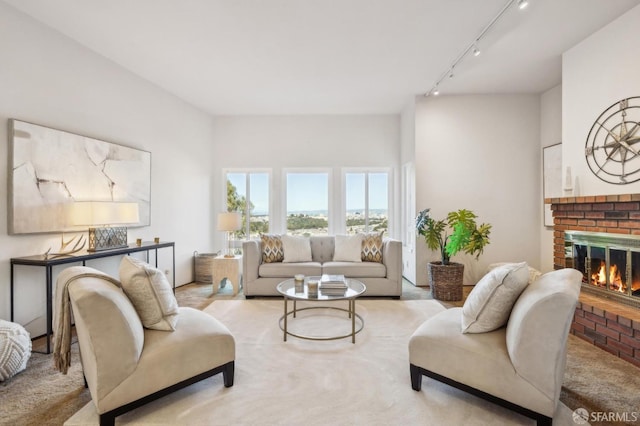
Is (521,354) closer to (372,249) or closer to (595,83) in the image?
(372,249)

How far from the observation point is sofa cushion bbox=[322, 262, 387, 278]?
163 inches

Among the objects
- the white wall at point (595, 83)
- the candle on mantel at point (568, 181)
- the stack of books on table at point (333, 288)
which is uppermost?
the white wall at point (595, 83)

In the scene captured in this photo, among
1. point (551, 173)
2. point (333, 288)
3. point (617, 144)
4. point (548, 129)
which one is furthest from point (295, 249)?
point (548, 129)

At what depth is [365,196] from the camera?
5918 mm

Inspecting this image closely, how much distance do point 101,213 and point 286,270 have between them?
7.28 ft

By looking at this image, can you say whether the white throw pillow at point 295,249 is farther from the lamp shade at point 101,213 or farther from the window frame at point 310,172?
the lamp shade at point 101,213

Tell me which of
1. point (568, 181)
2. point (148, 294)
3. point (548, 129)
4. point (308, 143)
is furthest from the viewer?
point (308, 143)

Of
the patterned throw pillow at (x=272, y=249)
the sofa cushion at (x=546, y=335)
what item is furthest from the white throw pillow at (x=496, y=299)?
the patterned throw pillow at (x=272, y=249)

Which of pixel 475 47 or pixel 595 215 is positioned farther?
pixel 475 47

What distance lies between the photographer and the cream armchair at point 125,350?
163 centimetres

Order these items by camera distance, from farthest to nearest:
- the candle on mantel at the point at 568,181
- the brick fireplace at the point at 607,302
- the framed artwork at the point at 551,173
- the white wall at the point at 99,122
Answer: the framed artwork at the point at 551,173 < the candle on mantel at the point at 568,181 < the white wall at the point at 99,122 < the brick fireplace at the point at 607,302

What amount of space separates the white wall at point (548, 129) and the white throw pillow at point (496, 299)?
343 centimetres

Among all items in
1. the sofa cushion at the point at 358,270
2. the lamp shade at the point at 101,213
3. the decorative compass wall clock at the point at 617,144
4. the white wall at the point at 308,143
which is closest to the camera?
the decorative compass wall clock at the point at 617,144

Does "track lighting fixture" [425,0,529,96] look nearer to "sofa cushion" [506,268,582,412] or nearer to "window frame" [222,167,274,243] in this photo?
"sofa cushion" [506,268,582,412]
